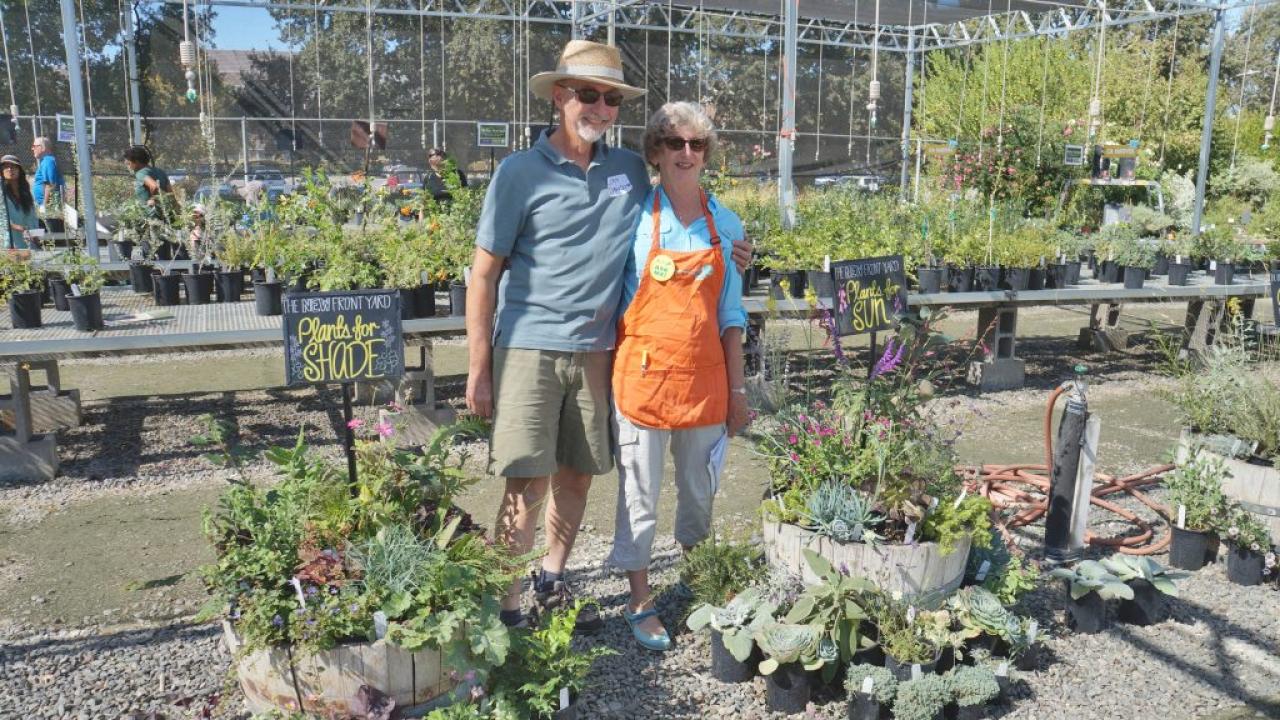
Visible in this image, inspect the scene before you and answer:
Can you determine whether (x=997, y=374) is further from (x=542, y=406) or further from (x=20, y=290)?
(x=20, y=290)

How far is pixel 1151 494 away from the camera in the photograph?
437cm

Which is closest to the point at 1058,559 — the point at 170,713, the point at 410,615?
the point at 410,615

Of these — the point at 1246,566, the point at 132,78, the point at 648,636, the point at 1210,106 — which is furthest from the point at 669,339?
the point at 132,78

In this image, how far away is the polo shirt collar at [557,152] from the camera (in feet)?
8.51

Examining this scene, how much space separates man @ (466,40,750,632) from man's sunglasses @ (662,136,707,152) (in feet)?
0.45

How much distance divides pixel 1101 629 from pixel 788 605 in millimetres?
1129

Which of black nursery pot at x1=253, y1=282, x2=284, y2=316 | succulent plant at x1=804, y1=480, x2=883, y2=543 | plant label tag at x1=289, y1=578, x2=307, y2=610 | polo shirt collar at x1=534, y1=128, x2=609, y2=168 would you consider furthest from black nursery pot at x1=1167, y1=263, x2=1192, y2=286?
plant label tag at x1=289, y1=578, x2=307, y2=610

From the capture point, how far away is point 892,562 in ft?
8.86

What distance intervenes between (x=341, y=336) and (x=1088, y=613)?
2.46m

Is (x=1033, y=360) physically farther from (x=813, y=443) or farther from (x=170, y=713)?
(x=170, y=713)

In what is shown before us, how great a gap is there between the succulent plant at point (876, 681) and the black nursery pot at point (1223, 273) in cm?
599

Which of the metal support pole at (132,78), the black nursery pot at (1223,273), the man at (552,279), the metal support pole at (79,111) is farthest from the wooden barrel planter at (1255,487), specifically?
the metal support pole at (132,78)

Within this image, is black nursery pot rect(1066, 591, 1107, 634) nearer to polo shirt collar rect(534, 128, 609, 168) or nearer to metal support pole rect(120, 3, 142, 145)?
polo shirt collar rect(534, 128, 609, 168)

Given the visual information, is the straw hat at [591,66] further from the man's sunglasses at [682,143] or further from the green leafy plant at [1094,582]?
the green leafy plant at [1094,582]
